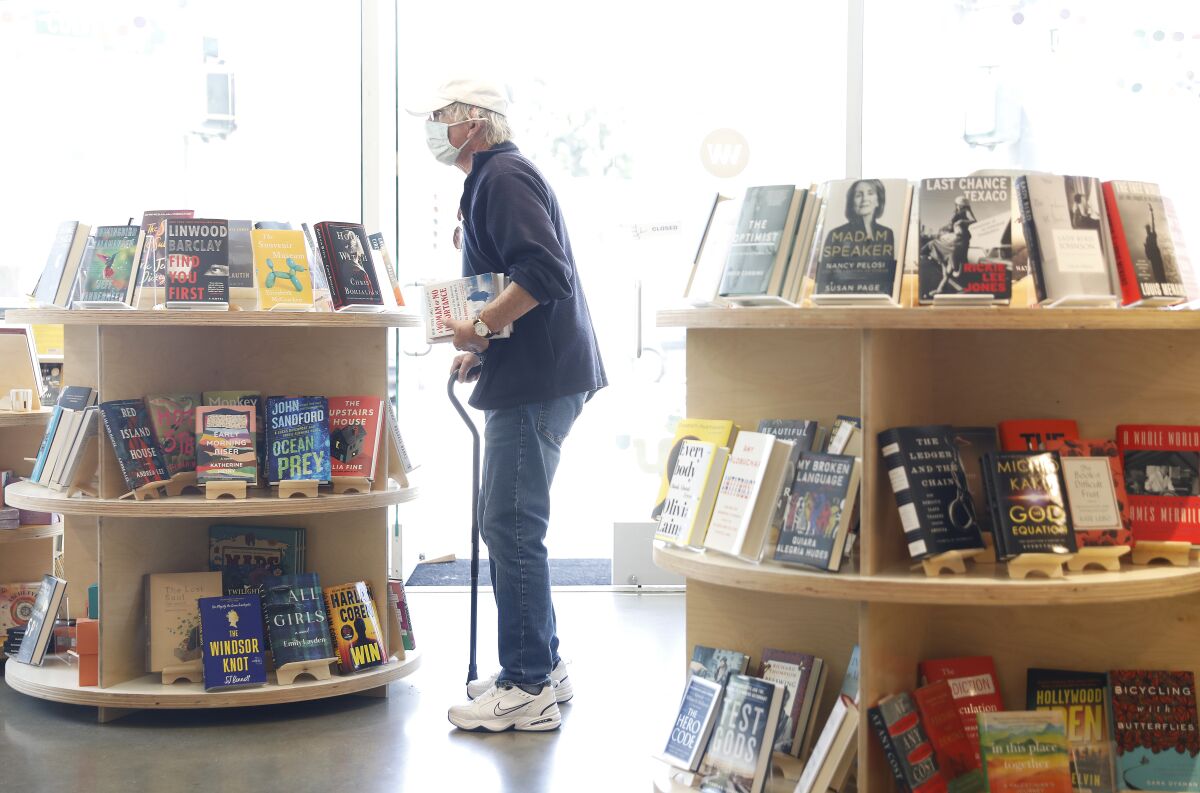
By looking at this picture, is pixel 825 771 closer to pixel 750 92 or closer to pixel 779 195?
pixel 779 195

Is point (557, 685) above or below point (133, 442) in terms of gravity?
below

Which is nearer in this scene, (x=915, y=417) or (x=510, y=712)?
(x=915, y=417)

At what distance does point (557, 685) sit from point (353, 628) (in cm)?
66

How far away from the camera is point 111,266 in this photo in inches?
146

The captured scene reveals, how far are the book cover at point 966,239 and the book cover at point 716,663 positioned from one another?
35.4 inches

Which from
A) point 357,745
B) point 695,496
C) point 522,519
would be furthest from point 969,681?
point 357,745

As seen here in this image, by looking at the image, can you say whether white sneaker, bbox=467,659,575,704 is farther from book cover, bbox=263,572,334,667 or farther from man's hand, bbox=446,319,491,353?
man's hand, bbox=446,319,491,353

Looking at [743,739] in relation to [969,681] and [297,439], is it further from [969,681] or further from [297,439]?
[297,439]

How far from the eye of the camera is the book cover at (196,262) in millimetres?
3543

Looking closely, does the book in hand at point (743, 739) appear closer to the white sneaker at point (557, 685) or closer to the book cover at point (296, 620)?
the white sneaker at point (557, 685)

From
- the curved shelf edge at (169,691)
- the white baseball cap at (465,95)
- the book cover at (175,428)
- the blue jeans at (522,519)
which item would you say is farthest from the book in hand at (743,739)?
the book cover at (175,428)

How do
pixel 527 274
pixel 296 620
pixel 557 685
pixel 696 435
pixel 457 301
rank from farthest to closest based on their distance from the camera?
pixel 557 685 < pixel 296 620 < pixel 457 301 < pixel 527 274 < pixel 696 435

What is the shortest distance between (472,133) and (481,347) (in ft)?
2.14

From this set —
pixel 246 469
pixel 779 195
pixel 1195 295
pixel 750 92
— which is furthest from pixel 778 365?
pixel 750 92
